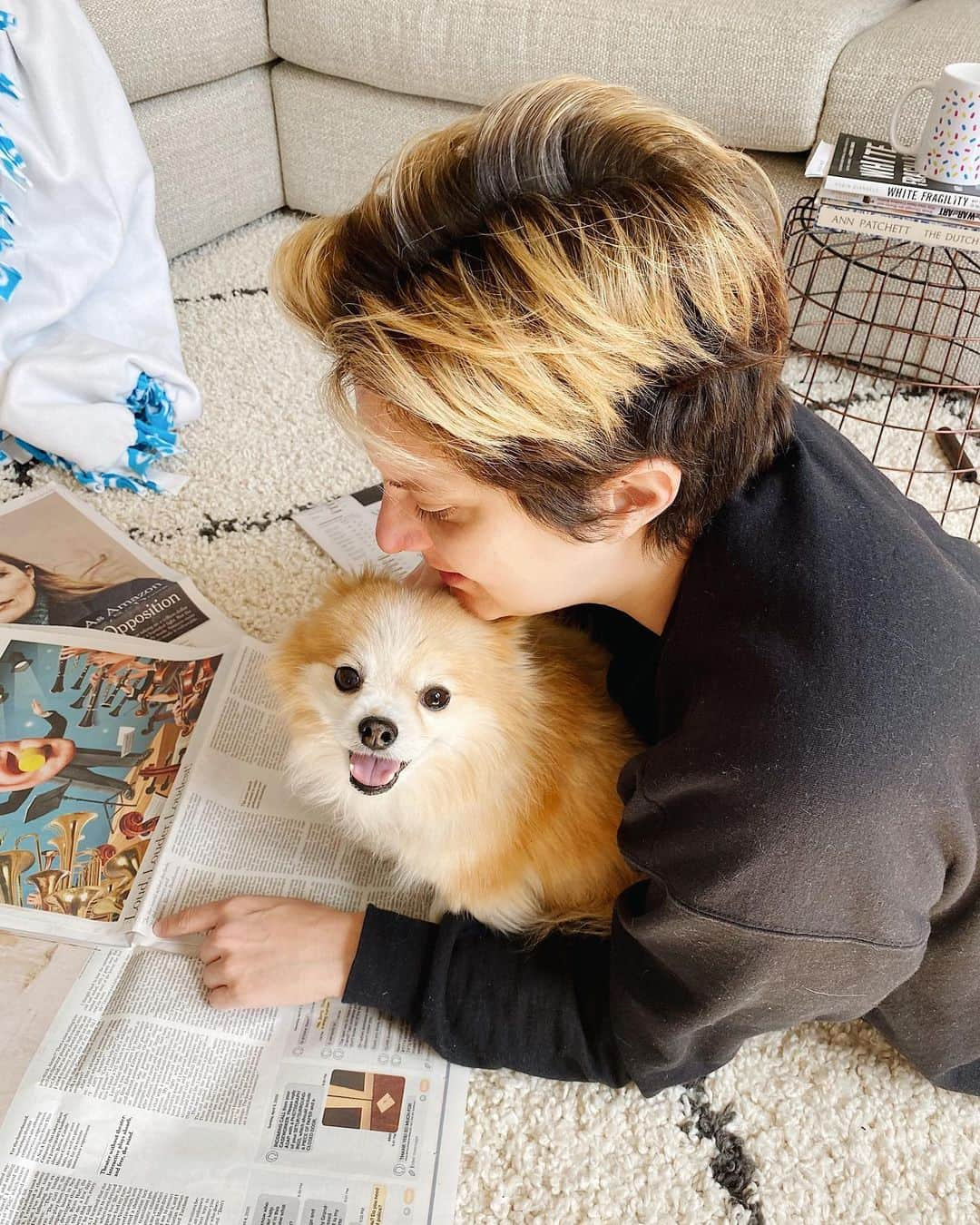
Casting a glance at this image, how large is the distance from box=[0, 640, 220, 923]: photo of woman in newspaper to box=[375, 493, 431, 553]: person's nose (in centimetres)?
53

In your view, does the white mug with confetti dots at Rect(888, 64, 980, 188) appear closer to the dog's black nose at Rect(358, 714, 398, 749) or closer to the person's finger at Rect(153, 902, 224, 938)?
the dog's black nose at Rect(358, 714, 398, 749)

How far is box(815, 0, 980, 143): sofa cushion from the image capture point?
1631mm

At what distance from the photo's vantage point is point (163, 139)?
1.94 m

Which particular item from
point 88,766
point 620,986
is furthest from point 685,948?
point 88,766

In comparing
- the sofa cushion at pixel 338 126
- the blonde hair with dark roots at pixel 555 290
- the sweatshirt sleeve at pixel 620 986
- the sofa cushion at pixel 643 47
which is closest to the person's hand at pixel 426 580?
the blonde hair with dark roots at pixel 555 290

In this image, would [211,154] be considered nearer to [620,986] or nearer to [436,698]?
[436,698]

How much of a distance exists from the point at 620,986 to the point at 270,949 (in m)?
0.38

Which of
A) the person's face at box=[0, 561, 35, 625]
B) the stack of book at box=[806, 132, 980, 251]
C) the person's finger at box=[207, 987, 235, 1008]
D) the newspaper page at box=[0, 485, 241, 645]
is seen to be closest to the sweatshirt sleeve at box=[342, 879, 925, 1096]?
the person's finger at box=[207, 987, 235, 1008]

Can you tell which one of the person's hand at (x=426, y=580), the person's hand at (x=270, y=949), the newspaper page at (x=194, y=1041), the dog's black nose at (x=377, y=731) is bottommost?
the newspaper page at (x=194, y=1041)

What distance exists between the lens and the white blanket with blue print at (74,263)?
1437mm

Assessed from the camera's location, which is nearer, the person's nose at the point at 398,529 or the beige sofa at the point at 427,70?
the person's nose at the point at 398,529

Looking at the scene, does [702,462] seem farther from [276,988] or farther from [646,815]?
[276,988]

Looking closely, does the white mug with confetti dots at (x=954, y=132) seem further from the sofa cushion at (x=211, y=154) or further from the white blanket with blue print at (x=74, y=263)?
the sofa cushion at (x=211, y=154)

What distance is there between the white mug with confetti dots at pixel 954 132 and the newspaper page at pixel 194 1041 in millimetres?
1227
